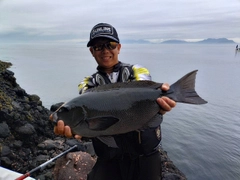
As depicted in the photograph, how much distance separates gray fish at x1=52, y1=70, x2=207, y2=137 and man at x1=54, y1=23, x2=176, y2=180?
2.30 ft

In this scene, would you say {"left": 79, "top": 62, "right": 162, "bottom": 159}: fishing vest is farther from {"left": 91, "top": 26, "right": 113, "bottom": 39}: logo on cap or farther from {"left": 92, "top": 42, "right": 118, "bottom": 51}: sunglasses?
{"left": 91, "top": 26, "right": 113, "bottom": 39}: logo on cap

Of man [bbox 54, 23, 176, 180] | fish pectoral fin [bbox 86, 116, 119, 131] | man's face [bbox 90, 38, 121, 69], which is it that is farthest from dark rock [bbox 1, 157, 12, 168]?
fish pectoral fin [bbox 86, 116, 119, 131]

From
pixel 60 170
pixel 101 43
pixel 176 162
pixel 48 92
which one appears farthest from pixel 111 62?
pixel 48 92

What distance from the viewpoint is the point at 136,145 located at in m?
4.18

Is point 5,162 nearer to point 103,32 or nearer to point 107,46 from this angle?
point 107,46

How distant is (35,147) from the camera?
838 centimetres

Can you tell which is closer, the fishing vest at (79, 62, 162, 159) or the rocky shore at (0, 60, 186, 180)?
the fishing vest at (79, 62, 162, 159)

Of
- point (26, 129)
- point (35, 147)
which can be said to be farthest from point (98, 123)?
point (26, 129)

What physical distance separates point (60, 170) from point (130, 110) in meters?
4.05

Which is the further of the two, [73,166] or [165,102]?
[73,166]

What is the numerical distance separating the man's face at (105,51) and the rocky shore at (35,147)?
3.43 metres

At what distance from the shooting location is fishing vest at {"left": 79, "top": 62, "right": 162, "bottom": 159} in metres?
4.18

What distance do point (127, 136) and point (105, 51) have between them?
1.38 metres

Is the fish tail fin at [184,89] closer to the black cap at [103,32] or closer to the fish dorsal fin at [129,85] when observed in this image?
the fish dorsal fin at [129,85]
